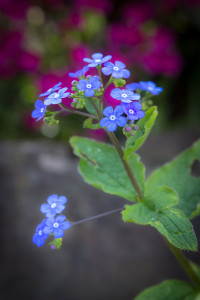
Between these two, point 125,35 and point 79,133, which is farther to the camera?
point 79,133

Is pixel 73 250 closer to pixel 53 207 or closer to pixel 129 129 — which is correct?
pixel 53 207

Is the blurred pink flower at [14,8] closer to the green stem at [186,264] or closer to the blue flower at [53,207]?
the blue flower at [53,207]

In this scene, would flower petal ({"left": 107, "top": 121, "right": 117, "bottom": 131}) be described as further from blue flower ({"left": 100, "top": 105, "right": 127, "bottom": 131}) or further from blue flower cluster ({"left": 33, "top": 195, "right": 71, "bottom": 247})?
blue flower cluster ({"left": 33, "top": 195, "right": 71, "bottom": 247})

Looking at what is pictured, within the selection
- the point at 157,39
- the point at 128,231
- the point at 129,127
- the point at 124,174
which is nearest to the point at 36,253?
the point at 128,231

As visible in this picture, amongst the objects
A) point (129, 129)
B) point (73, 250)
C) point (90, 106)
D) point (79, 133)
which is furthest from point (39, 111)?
point (79, 133)

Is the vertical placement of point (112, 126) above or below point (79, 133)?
above

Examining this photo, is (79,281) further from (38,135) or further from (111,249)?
(38,135)
